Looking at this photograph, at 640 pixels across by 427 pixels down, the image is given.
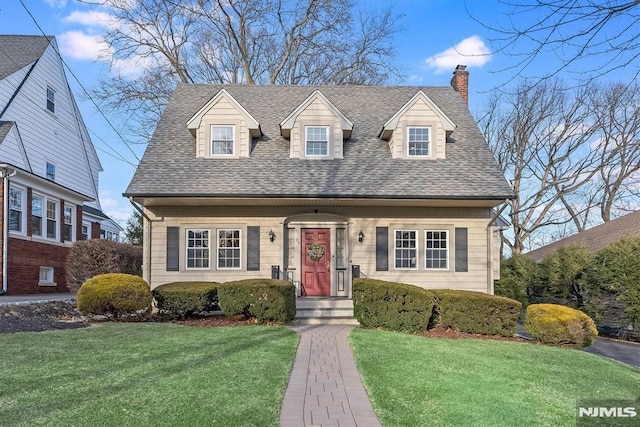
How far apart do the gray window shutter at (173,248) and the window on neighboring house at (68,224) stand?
28.7 ft

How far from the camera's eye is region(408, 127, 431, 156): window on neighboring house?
572 inches

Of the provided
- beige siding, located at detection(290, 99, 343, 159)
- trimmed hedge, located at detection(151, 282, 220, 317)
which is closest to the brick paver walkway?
trimmed hedge, located at detection(151, 282, 220, 317)

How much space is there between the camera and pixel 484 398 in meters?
5.26

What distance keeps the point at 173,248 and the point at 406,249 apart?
6829mm

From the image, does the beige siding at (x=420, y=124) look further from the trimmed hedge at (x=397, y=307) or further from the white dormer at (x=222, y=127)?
the trimmed hedge at (x=397, y=307)

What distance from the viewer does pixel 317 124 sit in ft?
47.1

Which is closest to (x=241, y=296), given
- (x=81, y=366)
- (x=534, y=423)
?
(x=81, y=366)

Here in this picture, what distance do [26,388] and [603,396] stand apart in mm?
6843

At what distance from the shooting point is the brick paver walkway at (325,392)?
455 centimetres

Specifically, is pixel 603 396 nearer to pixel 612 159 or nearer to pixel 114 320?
pixel 114 320

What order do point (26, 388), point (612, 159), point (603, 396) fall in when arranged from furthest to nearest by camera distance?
point (612, 159), point (603, 396), point (26, 388)

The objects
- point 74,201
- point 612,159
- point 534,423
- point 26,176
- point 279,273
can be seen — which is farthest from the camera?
point 612,159

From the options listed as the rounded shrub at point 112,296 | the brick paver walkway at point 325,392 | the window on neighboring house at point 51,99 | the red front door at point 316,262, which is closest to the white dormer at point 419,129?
the red front door at point 316,262

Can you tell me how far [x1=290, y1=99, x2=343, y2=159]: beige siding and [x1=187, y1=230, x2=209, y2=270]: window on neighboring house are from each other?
12.0ft
